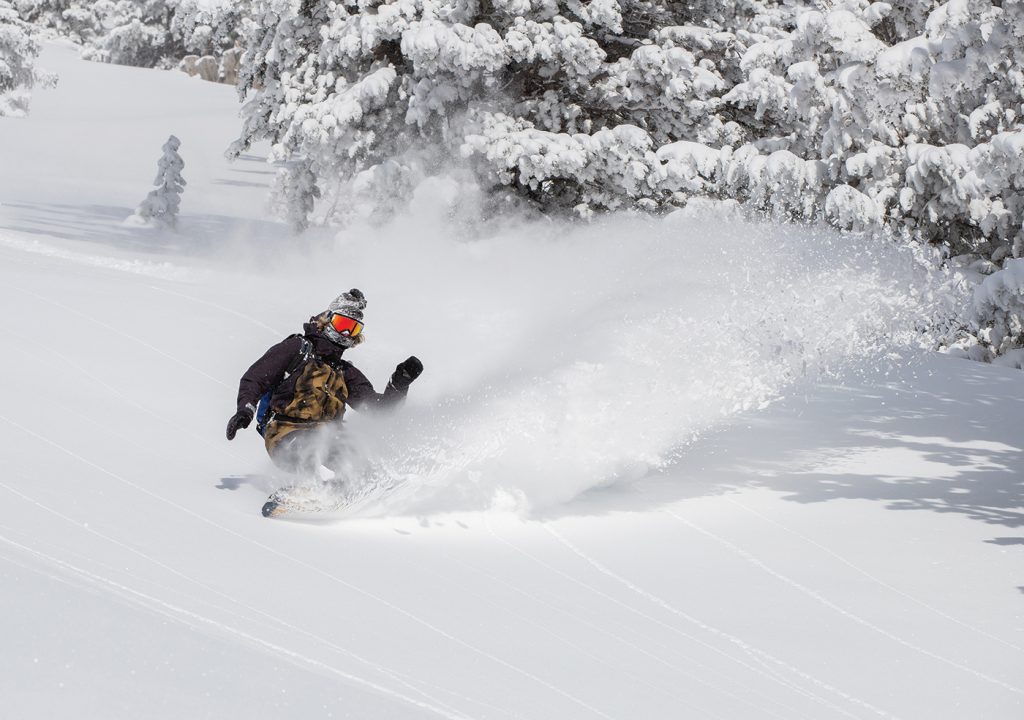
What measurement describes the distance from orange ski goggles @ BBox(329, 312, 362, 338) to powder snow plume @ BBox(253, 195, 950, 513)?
702 mm

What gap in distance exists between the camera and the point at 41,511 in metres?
6.32

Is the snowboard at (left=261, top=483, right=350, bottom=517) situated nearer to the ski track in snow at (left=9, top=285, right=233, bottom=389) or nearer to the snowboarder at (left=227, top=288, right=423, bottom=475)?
the snowboarder at (left=227, top=288, right=423, bottom=475)

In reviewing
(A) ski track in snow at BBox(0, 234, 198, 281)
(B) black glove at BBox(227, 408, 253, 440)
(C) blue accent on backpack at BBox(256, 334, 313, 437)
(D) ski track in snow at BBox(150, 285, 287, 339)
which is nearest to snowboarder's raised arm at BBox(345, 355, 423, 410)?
(C) blue accent on backpack at BBox(256, 334, 313, 437)

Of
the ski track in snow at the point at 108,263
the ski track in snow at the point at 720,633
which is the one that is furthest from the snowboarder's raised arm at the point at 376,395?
the ski track in snow at the point at 108,263

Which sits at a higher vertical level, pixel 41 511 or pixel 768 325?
pixel 768 325

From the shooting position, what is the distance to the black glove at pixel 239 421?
7.13 meters

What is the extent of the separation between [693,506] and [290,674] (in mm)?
4916

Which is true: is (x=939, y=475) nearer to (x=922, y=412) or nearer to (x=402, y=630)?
(x=922, y=412)

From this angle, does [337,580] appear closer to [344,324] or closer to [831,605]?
[344,324]

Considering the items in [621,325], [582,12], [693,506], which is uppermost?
[582,12]

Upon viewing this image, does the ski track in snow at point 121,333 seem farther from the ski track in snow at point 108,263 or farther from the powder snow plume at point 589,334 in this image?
the ski track in snow at point 108,263

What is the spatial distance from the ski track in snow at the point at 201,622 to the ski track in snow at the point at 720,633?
2.02m

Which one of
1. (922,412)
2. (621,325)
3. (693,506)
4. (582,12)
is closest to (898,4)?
(582,12)

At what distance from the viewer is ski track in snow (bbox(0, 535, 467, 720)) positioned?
15.1 ft
